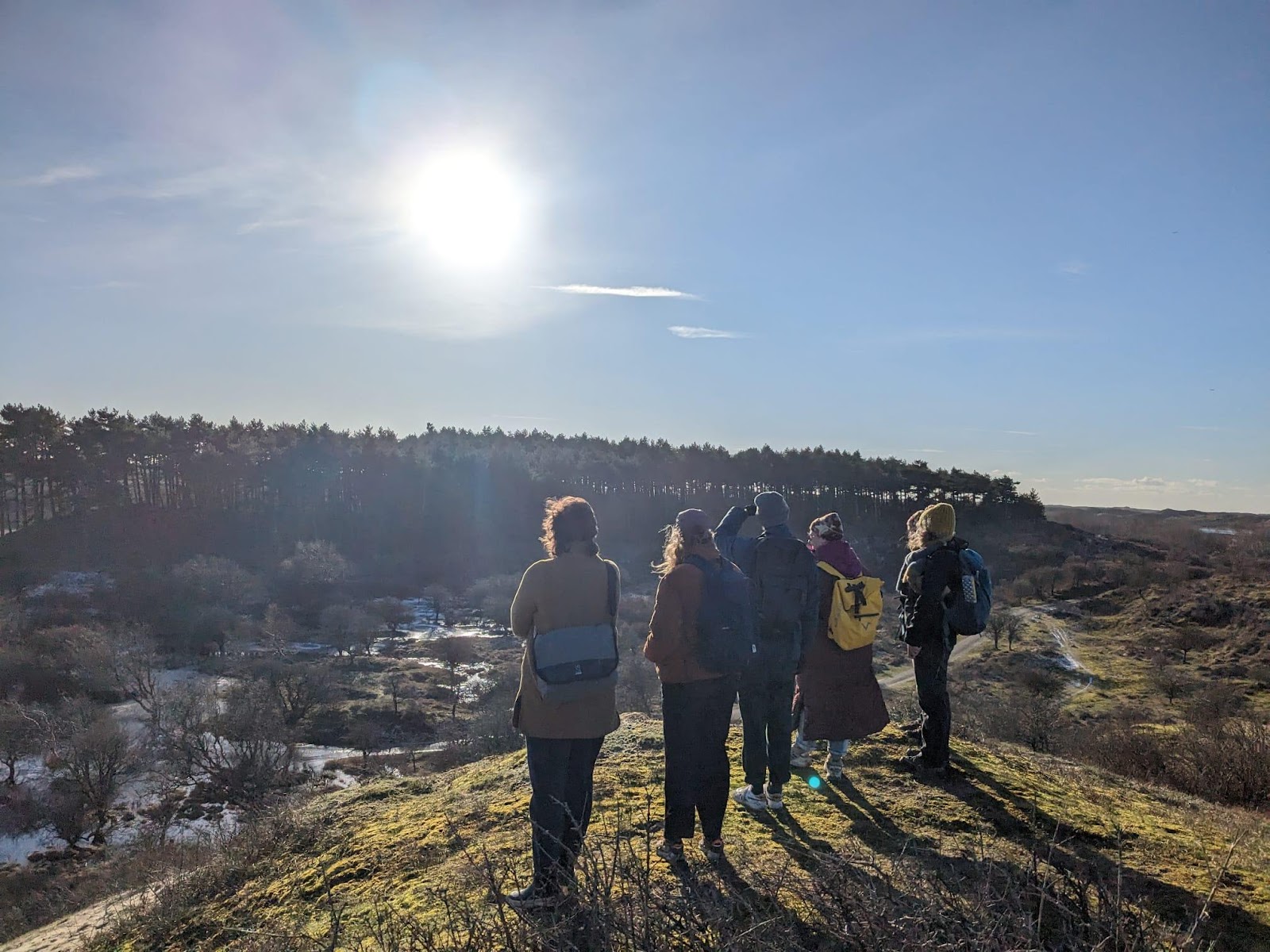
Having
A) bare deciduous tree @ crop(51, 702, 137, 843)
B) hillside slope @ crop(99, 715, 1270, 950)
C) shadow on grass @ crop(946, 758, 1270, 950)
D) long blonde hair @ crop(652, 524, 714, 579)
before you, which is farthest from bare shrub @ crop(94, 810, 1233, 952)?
bare deciduous tree @ crop(51, 702, 137, 843)

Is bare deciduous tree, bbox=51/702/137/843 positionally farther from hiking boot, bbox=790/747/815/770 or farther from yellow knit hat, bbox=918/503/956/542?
yellow knit hat, bbox=918/503/956/542

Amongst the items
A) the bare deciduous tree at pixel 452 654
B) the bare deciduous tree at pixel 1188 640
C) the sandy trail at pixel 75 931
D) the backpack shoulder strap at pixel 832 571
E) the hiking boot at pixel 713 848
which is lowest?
the bare deciduous tree at pixel 452 654

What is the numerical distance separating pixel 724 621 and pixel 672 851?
1307mm

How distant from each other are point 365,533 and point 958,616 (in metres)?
74.3

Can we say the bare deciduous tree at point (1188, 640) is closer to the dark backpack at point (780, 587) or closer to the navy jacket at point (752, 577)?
the navy jacket at point (752, 577)

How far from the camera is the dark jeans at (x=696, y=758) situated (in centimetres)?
400

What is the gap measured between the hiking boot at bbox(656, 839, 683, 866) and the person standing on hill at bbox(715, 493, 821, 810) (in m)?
1.02

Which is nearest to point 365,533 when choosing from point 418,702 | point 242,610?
point 242,610

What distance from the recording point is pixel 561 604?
3.80 metres

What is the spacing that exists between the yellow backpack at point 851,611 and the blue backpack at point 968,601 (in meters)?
0.52

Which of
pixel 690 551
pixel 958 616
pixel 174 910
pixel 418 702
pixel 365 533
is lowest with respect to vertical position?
pixel 418 702

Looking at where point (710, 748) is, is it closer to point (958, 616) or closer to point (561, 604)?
point (561, 604)

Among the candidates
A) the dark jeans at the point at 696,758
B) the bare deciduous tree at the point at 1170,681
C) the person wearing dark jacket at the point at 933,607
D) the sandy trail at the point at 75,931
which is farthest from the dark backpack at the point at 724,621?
the bare deciduous tree at the point at 1170,681

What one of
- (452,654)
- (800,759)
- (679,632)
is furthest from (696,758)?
(452,654)
